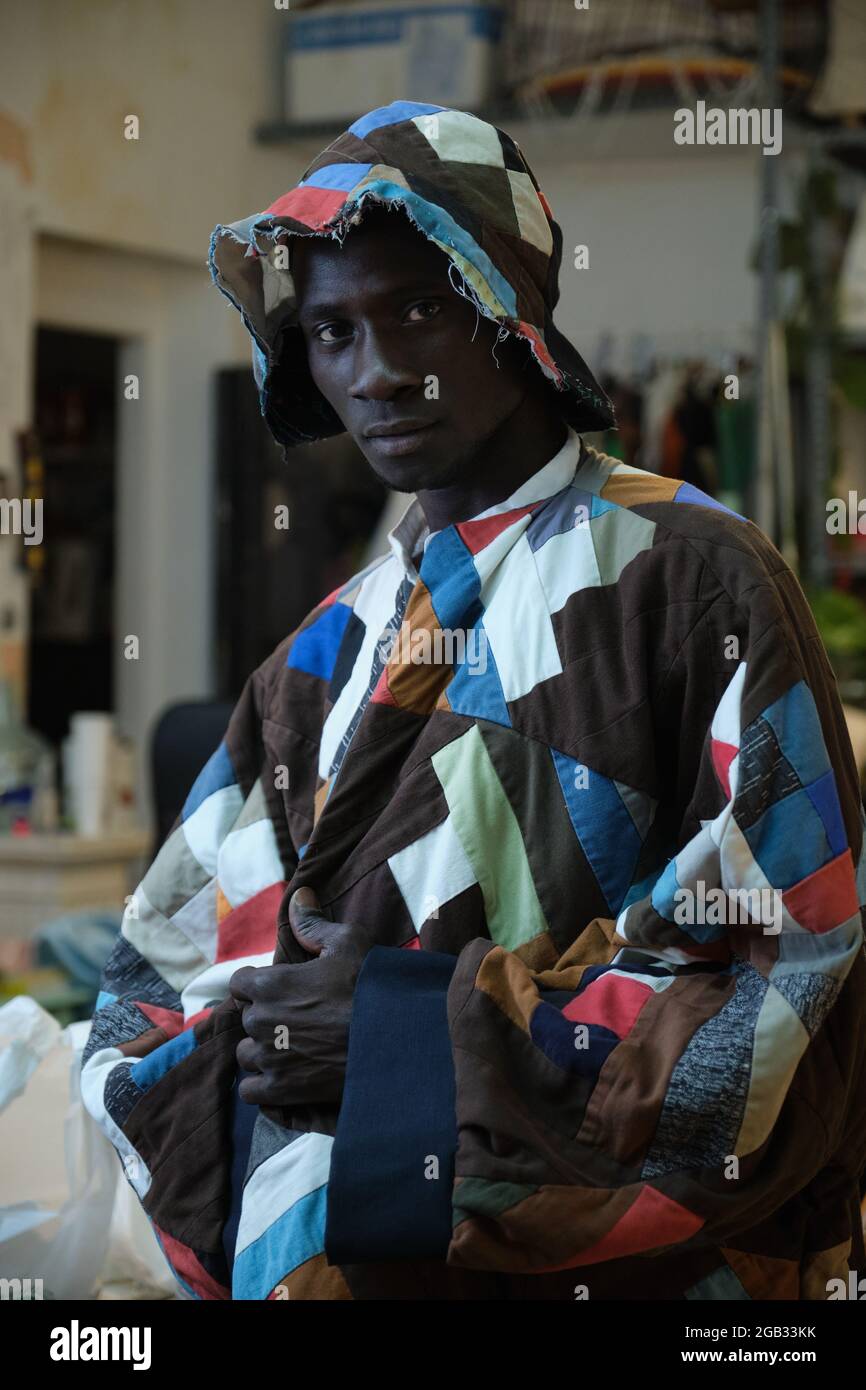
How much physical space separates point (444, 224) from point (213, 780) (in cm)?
48

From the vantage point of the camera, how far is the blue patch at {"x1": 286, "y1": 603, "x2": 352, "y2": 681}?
133 centimetres

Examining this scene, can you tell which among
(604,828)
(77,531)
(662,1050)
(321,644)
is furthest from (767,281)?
(662,1050)

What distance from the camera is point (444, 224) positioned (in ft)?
3.67

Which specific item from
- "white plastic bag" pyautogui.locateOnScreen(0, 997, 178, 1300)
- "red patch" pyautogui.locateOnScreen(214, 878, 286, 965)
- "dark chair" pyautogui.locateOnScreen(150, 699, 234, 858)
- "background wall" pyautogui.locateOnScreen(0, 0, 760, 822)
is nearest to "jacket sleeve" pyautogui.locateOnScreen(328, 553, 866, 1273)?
"red patch" pyautogui.locateOnScreen(214, 878, 286, 965)

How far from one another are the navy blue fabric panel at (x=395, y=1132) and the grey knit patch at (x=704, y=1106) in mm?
123

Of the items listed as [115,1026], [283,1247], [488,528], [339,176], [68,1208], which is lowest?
[68,1208]

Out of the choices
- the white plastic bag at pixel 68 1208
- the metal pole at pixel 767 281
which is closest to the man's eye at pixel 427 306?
the white plastic bag at pixel 68 1208

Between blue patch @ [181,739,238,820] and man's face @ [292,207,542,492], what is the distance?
0.30m

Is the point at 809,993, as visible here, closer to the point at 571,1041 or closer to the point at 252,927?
the point at 571,1041

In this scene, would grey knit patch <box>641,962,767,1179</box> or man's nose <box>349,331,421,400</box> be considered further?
man's nose <box>349,331,421,400</box>

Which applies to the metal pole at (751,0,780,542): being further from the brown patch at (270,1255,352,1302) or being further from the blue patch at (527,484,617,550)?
the brown patch at (270,1255,352,1302)

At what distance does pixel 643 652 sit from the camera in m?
1.11

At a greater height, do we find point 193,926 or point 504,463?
point 504,463

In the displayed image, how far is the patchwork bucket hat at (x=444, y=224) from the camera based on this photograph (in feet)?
3.70
